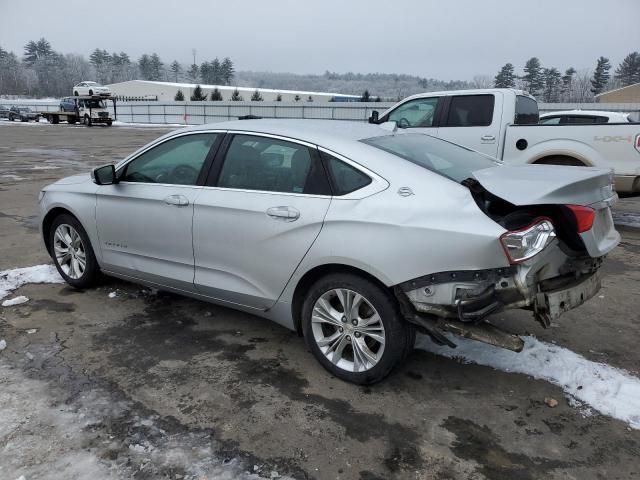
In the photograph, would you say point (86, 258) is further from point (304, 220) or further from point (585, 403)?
point (585, 403)

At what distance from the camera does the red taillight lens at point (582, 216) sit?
2.90 metres

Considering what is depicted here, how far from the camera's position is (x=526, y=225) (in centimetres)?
284

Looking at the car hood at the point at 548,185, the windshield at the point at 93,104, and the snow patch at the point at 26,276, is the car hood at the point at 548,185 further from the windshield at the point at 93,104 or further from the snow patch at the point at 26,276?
the windshield at the point at 93,104

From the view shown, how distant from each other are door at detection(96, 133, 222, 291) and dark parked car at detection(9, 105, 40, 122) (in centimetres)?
5298

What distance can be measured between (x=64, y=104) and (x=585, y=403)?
175 ft

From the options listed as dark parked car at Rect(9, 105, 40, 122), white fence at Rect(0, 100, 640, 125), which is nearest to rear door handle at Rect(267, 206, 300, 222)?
white fence at Rect(0, 100, 640, 125)

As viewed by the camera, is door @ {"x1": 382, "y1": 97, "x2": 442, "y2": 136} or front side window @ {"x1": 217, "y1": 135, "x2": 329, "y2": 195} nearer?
front side window @ {"x1": 217, "y1": 135, "x2": 329, "y2": 195}

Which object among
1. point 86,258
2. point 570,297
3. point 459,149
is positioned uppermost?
point 459,149

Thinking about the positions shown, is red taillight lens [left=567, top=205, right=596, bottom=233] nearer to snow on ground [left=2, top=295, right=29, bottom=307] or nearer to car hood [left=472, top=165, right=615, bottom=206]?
car hood [left=472, top=165, right=615, bottom=206]

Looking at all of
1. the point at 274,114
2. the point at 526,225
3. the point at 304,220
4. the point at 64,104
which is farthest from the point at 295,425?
the point at 64,104

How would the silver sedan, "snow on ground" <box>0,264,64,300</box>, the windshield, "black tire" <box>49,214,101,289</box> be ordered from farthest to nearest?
the windshield, "snow on ground" <box>0,264,64,300</box>, "black tire" <box>49,214,101,289</box>, the silver sedan

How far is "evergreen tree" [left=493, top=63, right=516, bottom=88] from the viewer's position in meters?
73.1

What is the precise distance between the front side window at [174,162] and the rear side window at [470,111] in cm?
532

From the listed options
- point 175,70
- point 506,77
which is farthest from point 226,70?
point 506,77
